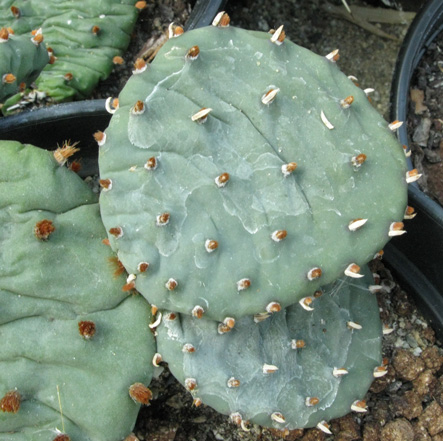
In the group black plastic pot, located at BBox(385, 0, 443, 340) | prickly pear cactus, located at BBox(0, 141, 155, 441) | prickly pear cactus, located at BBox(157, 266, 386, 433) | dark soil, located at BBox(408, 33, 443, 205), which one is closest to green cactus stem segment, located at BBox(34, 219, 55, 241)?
prickly pear cactus, located at BBox(0, 141, 155, 441)

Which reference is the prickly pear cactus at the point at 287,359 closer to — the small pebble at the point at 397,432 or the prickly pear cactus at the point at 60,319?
the prickly pear cactus at the point at 60,319

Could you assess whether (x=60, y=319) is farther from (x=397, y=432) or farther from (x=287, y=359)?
(x=397, y=432)

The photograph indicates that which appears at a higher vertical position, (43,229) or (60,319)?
(43,229)

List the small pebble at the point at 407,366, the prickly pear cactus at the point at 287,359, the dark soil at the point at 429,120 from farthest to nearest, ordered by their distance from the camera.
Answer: the dark soil at the point at 429,120 < the small pebble at the point at 407,366 < the prickly pear cactus at the point at 287,359

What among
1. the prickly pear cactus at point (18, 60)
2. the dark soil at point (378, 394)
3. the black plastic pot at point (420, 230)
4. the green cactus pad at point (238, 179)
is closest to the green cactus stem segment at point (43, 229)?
the green cactus pad at point (238, 179)

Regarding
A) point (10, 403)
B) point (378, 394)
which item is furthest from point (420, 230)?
point (10, 403)

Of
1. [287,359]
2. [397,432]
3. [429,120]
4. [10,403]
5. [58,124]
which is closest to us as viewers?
[10,403]
